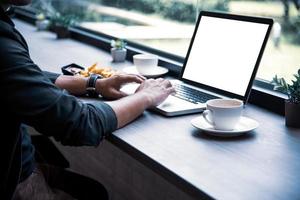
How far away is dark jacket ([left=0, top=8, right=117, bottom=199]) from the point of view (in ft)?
3.15

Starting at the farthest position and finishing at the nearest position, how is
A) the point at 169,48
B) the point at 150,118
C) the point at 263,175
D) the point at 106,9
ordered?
1. the point at 106,9
2. the point at 169,48
3. the point at 150,118
4. the point at 263,175

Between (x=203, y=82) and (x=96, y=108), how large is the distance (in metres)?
0.45

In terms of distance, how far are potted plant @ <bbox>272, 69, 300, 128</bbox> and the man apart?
1.25ft

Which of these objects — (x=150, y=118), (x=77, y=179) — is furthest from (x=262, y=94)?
(x=77, y=179)

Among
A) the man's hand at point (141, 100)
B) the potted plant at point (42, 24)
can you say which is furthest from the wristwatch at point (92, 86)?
the potted plant at point (42, 24)

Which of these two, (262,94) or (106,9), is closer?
(262,94)

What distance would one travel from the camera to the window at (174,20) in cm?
140

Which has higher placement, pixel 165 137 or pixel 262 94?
pixel 262 94

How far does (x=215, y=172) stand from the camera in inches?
34.6

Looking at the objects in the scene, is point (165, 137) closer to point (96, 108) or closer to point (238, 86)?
point (96, 108)

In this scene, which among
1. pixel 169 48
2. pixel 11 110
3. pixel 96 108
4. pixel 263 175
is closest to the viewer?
pixel 263 175

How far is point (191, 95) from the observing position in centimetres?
138

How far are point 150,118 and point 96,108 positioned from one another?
0.60 ft

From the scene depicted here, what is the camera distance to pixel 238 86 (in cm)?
129
